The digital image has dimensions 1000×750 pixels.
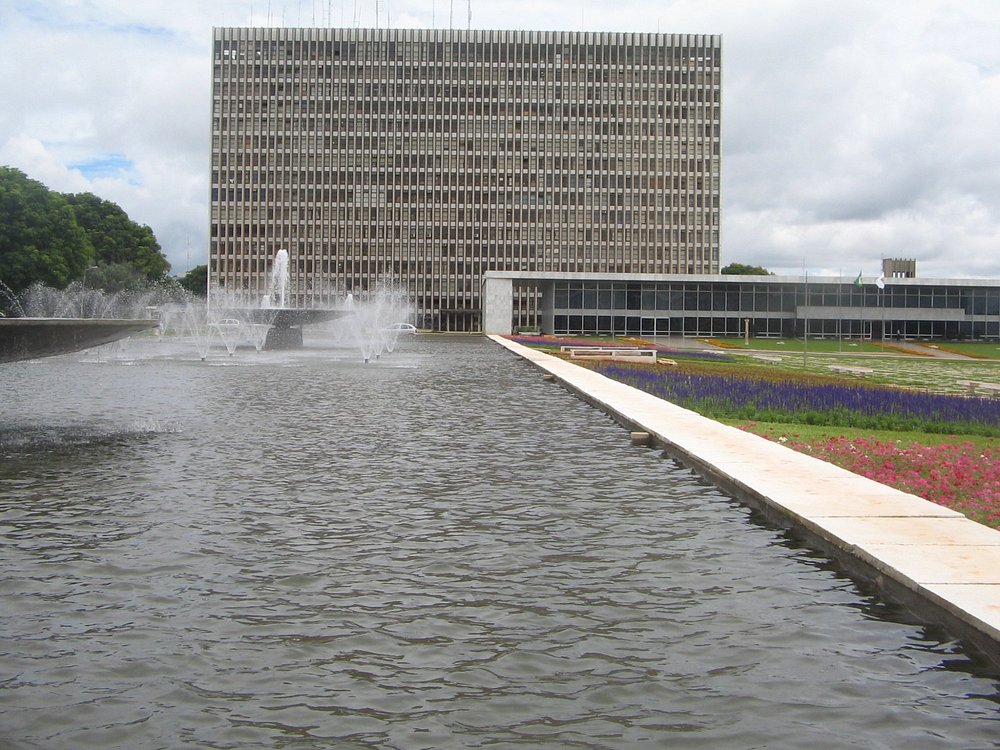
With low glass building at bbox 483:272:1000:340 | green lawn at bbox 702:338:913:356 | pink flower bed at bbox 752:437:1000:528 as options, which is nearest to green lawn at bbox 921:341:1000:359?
green lawn at bbox 702:338:913:356

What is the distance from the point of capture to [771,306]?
8281cm

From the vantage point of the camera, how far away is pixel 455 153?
13250 centimetres

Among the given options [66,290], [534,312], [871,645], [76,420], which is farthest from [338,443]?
[534,312]

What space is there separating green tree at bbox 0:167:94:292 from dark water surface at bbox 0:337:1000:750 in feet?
218

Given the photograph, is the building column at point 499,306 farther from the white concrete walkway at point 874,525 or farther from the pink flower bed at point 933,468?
the white concrete walkway at point 874,525

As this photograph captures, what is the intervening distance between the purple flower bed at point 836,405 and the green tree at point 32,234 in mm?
60948

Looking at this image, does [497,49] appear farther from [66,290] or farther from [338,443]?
[338,443]

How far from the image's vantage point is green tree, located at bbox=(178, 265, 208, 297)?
141 metres

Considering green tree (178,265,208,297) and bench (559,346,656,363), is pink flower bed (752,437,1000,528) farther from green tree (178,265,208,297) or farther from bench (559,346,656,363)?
green tree (178,265,208,297)

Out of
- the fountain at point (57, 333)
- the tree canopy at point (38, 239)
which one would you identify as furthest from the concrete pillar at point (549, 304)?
the fountain at point (57, 333)

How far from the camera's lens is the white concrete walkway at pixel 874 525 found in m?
5.50

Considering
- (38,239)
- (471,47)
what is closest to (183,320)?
(38,239)

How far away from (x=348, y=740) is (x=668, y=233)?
13167cm

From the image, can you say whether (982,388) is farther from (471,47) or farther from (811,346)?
(471,47)
